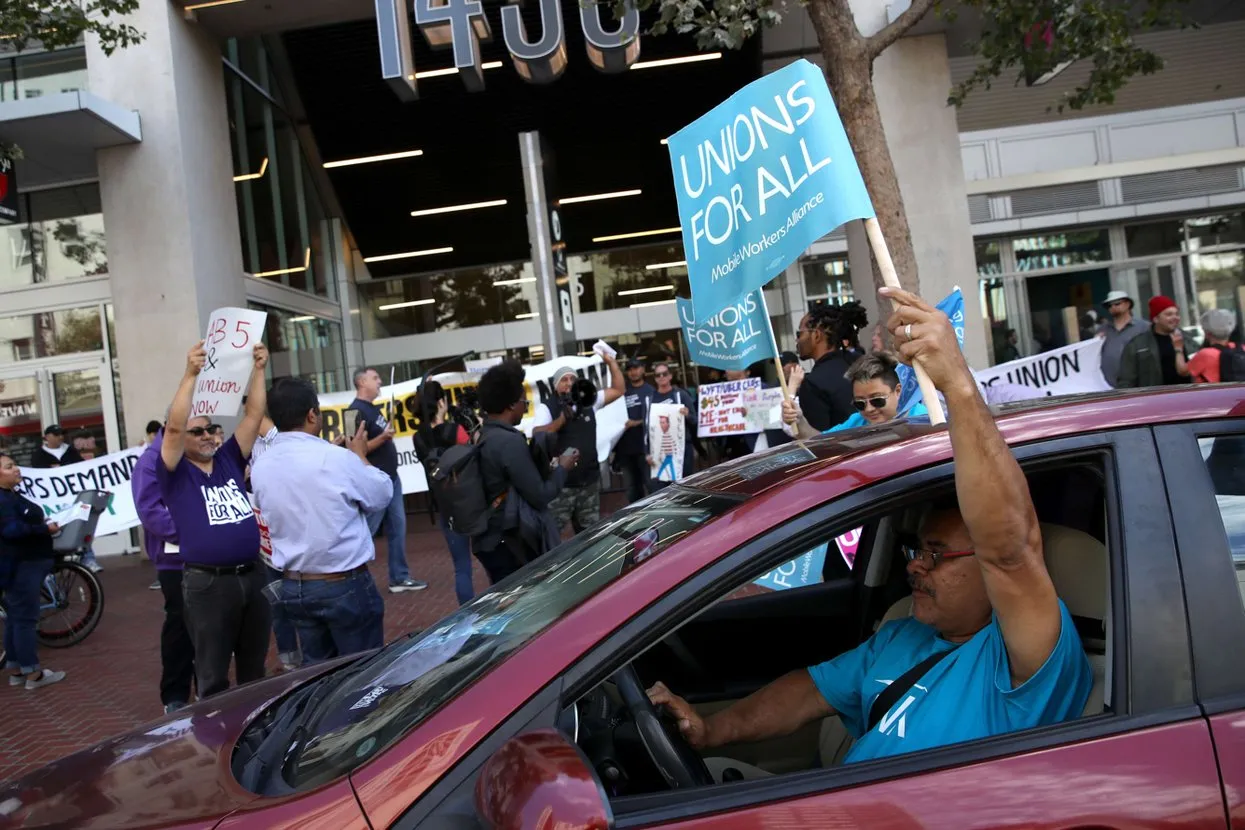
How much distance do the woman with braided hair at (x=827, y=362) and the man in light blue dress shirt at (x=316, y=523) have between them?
7.96 feet

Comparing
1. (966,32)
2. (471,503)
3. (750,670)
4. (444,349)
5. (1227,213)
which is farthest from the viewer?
(444,349)

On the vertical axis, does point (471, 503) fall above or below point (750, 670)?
above

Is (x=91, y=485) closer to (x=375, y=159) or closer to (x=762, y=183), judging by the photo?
(x=375, y=159)

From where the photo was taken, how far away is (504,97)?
17.7 meters

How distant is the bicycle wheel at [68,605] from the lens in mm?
9086

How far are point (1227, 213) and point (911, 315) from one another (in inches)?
810

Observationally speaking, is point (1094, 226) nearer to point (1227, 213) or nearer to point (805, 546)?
point (1227, 213)

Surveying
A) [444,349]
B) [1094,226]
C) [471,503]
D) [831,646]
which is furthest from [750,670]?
[444,349]

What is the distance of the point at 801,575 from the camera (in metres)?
3.46

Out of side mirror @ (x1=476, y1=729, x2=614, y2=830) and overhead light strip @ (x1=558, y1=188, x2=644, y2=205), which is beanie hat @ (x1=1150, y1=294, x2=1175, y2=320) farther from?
overhead light strip @ (x1=558, y1=188, x2=644, y2=205)

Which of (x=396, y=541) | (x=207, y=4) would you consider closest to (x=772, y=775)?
(x=396, y=541)

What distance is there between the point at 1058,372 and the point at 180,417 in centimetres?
776

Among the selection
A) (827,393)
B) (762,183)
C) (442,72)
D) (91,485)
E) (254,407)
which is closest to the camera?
(762,183)

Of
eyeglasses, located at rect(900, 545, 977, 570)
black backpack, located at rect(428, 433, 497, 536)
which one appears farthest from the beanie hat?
eyeglasses, located at rect(900, 545, 977, 570)
